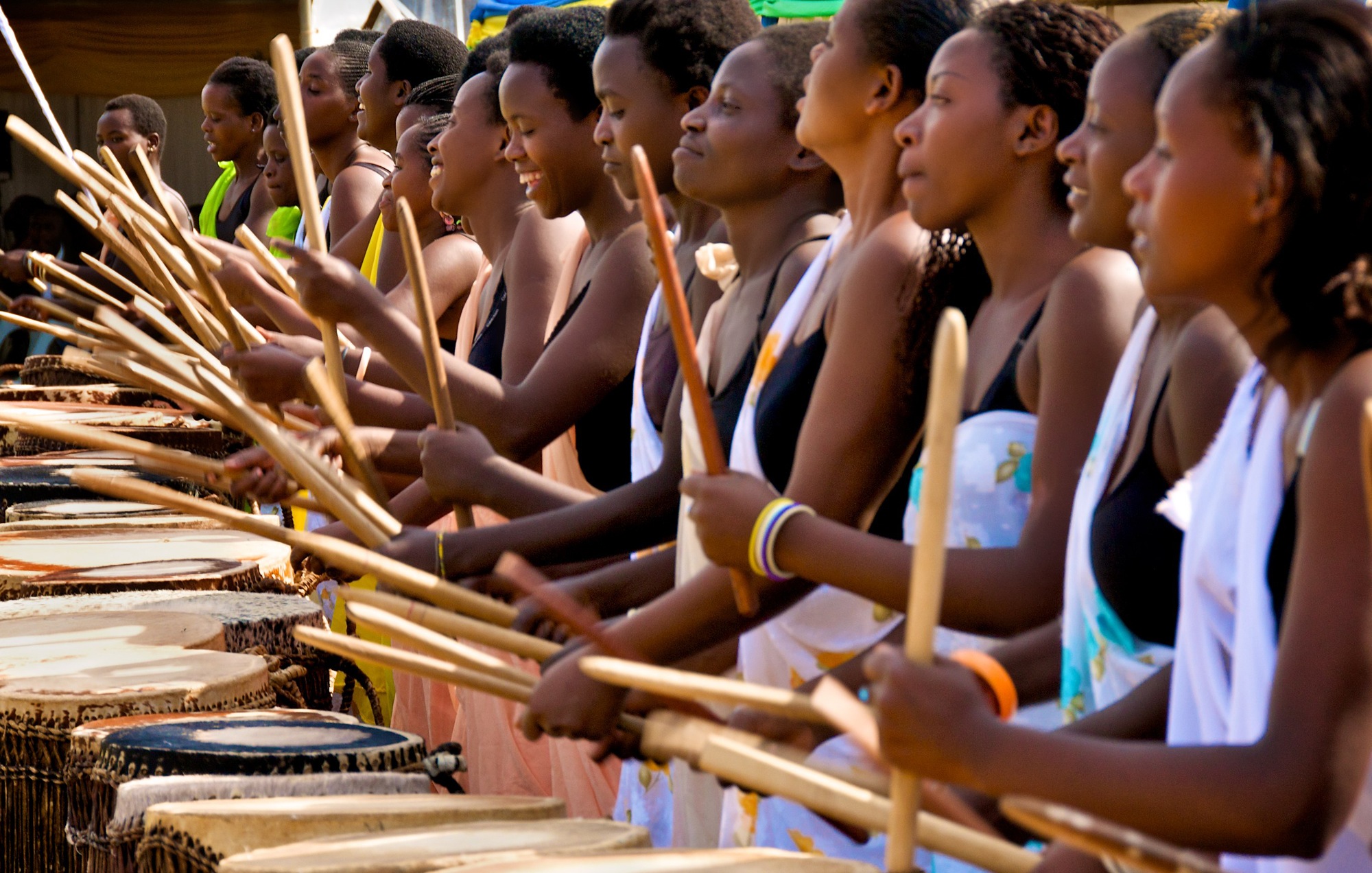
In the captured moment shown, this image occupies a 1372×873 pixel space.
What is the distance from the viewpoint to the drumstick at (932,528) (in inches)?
40.9

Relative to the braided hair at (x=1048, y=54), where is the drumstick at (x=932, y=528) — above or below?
below

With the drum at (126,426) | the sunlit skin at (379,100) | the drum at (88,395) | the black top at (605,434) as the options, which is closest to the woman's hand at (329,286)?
the black top at (605,434)

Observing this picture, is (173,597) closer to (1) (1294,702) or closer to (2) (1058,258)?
(2) (1058,258)

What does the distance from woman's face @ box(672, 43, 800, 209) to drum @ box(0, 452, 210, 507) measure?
260 centimetres

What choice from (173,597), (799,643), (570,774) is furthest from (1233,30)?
(173,597)

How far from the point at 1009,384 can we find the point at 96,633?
188 cm

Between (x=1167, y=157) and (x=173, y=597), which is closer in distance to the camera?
(x=1167, y=157)

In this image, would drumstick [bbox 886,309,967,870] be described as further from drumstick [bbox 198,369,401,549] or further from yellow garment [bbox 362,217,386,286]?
yellow garment [bbox 362,217,386,286]

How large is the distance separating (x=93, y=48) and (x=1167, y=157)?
13.3 m

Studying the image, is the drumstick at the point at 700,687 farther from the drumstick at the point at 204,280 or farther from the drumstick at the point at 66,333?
the drumstick at the point at 66,333

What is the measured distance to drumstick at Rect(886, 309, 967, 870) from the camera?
104 centimetres

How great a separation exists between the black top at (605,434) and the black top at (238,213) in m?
5.11

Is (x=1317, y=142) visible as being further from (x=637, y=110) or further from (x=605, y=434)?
(x=605, y=434)

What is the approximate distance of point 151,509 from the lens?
471 centimetres
